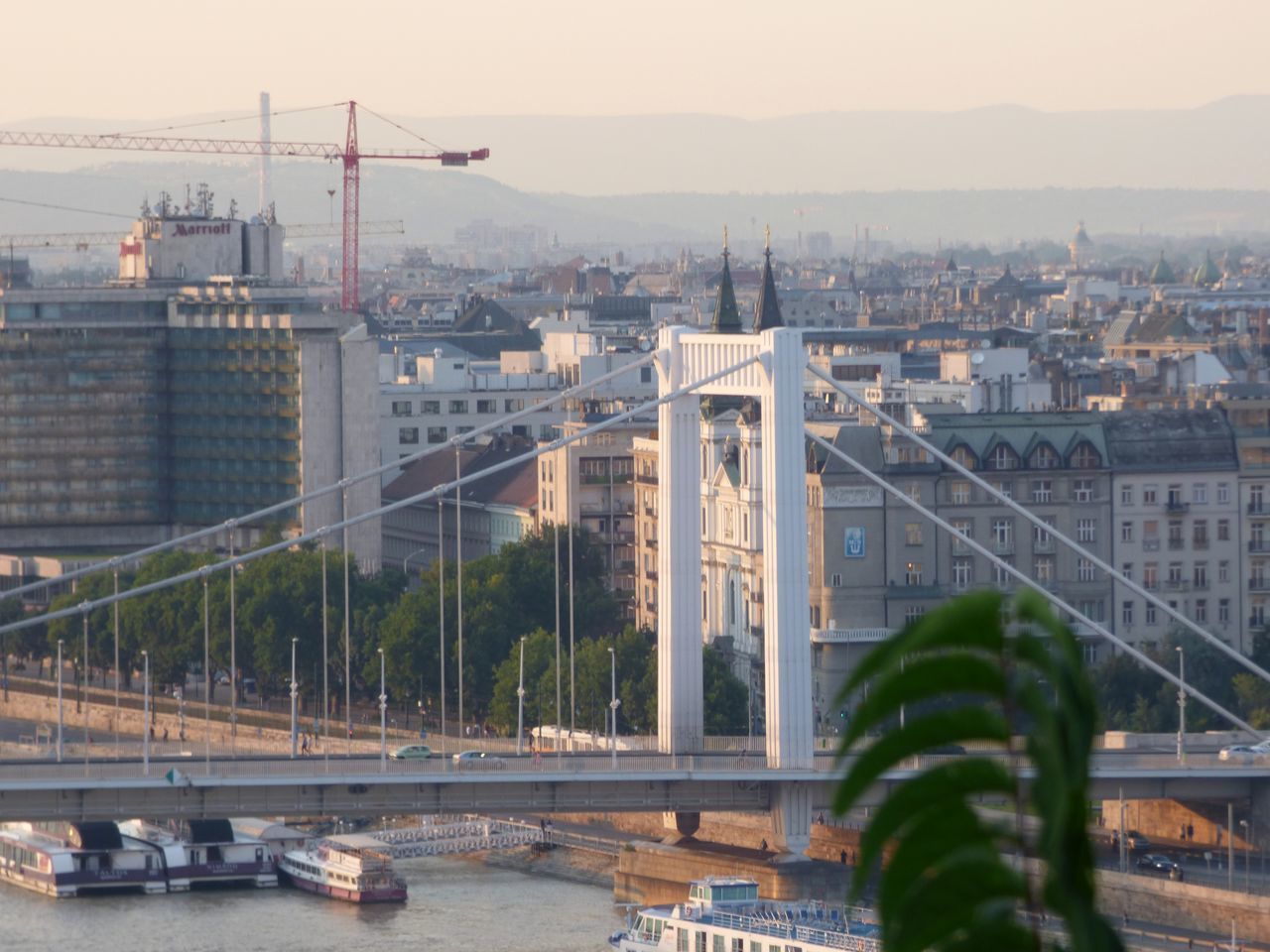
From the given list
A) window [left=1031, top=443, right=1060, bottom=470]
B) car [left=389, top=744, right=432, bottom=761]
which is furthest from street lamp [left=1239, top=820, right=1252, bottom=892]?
window [left=1031, top=443, right=1060, bottom=470]

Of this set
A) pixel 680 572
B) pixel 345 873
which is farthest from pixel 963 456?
pixel 680 572

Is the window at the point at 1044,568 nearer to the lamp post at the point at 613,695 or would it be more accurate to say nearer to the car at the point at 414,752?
the lamp post at the point at 613,695

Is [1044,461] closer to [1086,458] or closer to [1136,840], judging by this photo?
[1086,458]

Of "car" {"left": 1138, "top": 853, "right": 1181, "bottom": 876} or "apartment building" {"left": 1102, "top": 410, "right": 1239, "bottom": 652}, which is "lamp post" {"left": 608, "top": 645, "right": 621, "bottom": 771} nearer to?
"car" {"left": 1138, "top": 853, "right": 1181, "bottom": 876}

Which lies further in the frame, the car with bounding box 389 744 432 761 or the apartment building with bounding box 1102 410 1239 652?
the apartment building with bounding box 1102 410 1239 652

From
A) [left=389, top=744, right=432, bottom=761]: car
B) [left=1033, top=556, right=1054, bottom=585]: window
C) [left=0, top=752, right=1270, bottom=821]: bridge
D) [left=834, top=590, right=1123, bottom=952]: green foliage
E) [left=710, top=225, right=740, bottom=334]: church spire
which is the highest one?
[left=710, top=225, right=740, bottom=334]: church spire

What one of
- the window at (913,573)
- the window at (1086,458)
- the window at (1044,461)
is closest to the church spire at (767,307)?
the window at (1044,461)

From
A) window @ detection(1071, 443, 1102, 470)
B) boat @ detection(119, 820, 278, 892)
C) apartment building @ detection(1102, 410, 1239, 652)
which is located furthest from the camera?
apartment building @ detection(1102, 410, 1239, 652)
